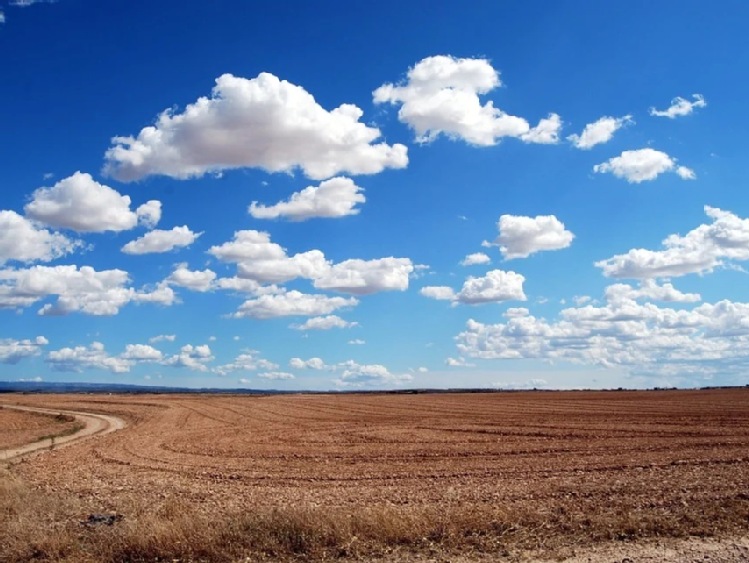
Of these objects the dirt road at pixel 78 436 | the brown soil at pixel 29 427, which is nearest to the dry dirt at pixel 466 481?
the dirt road at pixel 78 436

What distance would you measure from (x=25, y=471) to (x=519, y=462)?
18.5m

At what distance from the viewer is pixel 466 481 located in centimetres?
2066

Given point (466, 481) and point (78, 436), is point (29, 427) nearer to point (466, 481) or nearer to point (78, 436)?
point (78, 436)

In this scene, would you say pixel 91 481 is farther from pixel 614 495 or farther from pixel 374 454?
pixel 614 495

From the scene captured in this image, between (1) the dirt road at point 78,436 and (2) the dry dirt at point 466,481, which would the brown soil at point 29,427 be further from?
(2) the dry dirt at point 466,481

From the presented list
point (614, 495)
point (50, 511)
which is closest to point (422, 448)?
point (614, 495)

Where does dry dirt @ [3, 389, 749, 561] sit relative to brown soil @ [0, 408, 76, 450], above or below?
above

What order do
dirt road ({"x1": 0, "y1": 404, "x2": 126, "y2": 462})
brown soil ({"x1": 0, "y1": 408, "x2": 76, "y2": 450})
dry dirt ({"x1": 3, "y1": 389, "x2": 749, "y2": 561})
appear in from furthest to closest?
brown soil ({"x1": 0, "y1": 408, "x2": 76, "y2": 450})
dirt road ({"x1": 0, "y1": 404, "x2": 126, "y2": 462})
dry dirt ({"x1": 3, "y1": 389, "x2": 749, "y2": 561})

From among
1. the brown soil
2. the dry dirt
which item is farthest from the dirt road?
the dry dirt

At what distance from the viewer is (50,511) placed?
622 inches

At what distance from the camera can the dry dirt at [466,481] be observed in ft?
37.9

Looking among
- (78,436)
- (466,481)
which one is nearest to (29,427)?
(78,436)

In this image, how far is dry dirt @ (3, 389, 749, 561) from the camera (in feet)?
37.9

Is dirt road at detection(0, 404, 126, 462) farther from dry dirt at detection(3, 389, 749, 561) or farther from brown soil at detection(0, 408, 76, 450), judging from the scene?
dry dirt at detection(3, 389, 749, 561)
